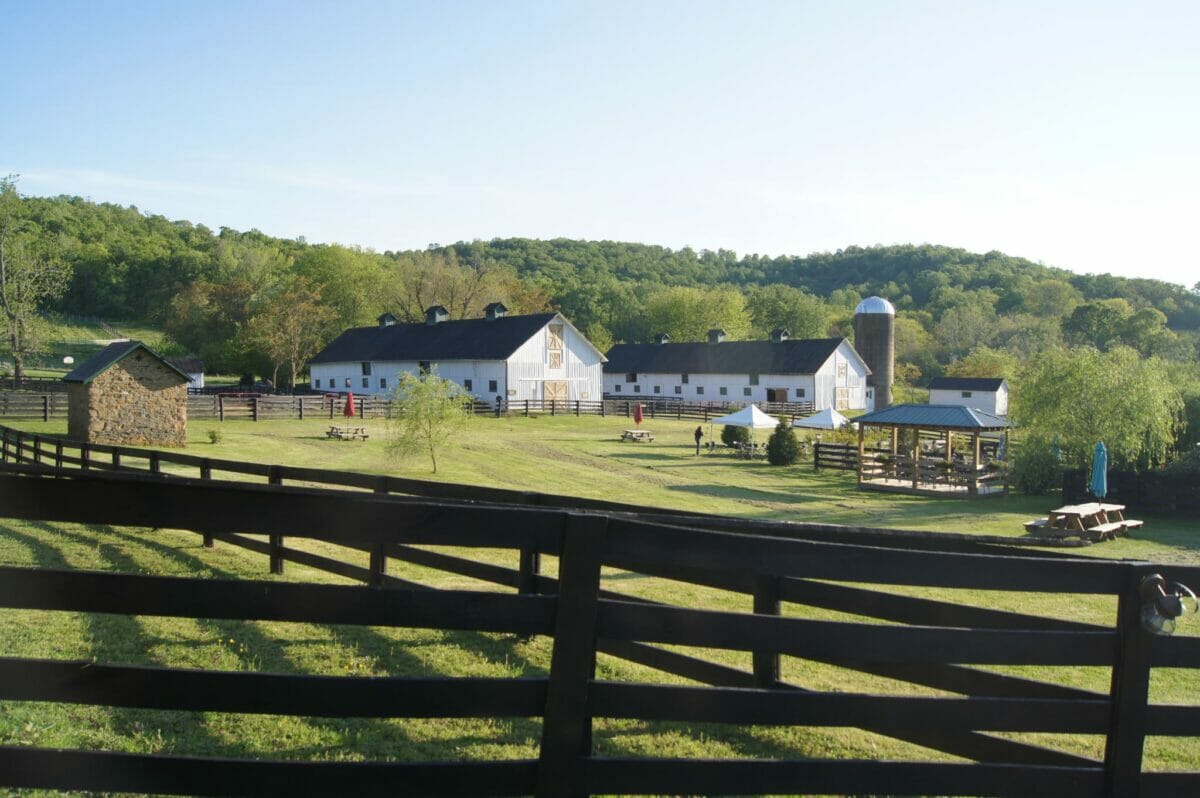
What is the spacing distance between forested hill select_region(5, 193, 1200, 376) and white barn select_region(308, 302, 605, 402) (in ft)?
14.0

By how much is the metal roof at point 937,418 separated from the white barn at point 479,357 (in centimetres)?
3278

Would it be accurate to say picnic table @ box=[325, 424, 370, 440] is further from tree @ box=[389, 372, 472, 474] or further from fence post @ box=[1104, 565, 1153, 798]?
fence post @ box=[1104, 565, 1153, 798]

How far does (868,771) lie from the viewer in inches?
124

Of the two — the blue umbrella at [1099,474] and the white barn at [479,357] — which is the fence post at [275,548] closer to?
the blue umbrella at [1099,474]

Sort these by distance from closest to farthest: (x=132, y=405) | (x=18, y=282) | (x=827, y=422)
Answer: (x=132, y=405), (x=827, y=422), (x=18, y=282)

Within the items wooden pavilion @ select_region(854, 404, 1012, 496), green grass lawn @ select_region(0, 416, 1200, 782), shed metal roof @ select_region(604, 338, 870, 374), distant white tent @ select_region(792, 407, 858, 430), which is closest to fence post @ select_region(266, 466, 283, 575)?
green grass lawn @ select_region(0, 416, 1200, 782)

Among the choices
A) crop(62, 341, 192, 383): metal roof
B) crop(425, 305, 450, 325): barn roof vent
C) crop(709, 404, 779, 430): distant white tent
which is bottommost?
crop(709, 404, 779, 430): distant white tent

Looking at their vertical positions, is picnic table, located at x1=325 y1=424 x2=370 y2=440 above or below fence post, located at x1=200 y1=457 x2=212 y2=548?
below

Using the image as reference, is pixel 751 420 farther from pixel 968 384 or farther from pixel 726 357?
pixel 726 357

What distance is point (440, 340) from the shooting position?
65.5 metres

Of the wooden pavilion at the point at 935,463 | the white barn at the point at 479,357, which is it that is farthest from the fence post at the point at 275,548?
the white barn at the point at 479,357

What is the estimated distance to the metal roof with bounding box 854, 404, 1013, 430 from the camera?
28156 millimetres

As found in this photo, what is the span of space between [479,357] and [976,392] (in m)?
33.2

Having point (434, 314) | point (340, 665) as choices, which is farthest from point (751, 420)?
point (434, 314)
